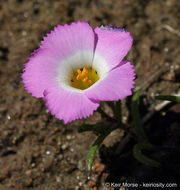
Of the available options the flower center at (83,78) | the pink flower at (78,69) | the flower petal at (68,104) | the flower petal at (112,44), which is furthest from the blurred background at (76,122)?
the flower petal at (68,104)

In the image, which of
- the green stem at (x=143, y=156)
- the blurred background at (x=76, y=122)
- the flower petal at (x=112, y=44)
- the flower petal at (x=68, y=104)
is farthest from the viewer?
the blurred background at (x=76, y=122)

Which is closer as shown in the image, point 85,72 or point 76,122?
point 85,72

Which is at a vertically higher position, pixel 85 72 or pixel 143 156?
pixel 85 72

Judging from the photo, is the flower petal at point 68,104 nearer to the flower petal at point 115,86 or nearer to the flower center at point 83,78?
the flower petal at point 115,86

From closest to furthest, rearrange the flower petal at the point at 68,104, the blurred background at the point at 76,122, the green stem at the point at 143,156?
1. the flower petal at the point at 68,104
2. the green stem at the point at 143,156
3. the blurred background at the point at 76,122

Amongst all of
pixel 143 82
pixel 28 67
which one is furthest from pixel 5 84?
pixel 143 82

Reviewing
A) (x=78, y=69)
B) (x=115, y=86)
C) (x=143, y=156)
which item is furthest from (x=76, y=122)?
(x=115, y=86)

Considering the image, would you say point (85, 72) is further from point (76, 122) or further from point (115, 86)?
point (76, 122)

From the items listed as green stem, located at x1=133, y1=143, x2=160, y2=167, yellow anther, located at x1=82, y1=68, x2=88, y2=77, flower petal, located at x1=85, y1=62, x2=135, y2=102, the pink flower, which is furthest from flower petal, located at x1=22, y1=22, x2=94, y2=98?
green stem, located at x1=133, y1=143, x2=160, y2=167
